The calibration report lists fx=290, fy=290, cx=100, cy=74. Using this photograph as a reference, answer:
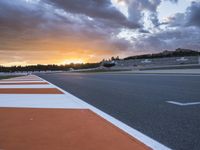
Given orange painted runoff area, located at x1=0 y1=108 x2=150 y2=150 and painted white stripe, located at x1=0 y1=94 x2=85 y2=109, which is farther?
painted white stripe, located at x1=0 y1=94 x2=85 y2=109

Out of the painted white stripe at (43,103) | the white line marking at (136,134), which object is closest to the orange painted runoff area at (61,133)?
the white line marking at (136,134)

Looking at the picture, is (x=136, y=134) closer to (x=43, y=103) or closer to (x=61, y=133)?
(x=61, y=133)

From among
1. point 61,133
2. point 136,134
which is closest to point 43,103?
point 61,133

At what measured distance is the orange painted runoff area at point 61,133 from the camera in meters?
4.34

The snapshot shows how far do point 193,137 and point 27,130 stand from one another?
2933mm

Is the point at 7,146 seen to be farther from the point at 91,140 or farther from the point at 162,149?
the point at 162,149

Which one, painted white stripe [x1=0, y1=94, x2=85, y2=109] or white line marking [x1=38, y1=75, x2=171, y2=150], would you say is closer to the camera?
white line marking [x1=38, y1=75, x2=171, y2=150]

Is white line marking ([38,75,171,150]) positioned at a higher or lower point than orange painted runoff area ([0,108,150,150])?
lower

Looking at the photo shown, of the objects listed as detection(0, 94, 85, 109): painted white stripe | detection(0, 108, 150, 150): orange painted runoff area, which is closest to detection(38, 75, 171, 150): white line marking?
detection(0, 108, 150, 150): orange painted runoff area

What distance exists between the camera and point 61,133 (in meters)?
5.13

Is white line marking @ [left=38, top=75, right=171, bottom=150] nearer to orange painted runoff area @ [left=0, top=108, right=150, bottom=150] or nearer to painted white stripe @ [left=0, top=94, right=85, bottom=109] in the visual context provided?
orange painted runoff area @ [left=0, top=108, right=150, bottom=150]

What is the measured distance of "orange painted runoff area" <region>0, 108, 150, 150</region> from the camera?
4340 mm

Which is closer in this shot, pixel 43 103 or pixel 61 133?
pixel 61 133

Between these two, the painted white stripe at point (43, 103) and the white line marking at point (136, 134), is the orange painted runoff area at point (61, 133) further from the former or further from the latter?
the painted white stripe at point (43, 103)
